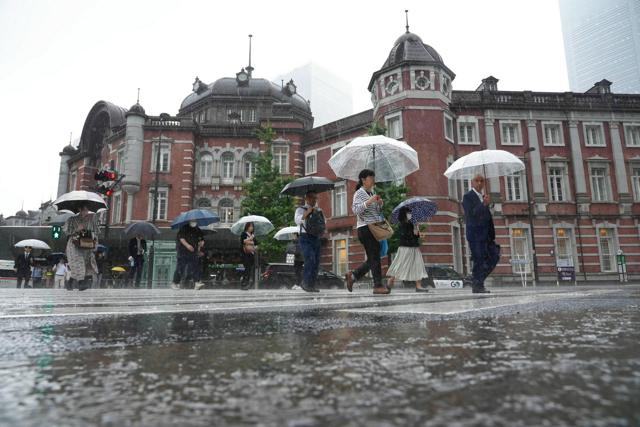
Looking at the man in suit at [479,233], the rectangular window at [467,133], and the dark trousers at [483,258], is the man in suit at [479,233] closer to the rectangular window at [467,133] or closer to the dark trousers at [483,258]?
the dark trousers at [483,258]

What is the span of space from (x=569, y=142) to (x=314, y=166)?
1719 centimetres

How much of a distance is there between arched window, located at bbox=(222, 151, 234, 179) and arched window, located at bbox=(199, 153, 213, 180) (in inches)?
36.1

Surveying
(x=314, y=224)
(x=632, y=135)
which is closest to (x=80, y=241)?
(x=314, y=224)

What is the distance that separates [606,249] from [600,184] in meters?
4.33

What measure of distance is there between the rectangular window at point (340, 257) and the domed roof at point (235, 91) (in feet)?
51.1

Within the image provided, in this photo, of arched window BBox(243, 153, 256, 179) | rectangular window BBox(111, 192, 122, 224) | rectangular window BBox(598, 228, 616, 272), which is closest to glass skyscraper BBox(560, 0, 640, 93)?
rectangular window BBox(598, 228, 616, 272)

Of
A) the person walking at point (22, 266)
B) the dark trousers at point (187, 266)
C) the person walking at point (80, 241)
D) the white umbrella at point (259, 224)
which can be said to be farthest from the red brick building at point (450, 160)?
the person walking at point (80, 241)

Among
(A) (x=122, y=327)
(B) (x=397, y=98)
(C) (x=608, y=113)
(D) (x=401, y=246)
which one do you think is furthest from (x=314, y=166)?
(A) (x=122, y=327)

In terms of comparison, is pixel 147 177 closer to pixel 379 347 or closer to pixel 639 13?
pixel 379 347

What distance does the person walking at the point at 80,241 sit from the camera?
7996mm

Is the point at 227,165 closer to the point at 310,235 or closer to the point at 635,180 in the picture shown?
the point at 310,235

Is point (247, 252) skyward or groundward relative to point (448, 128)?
groundward

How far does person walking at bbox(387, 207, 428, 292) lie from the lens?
764 cm

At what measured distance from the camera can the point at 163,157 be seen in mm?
29812
